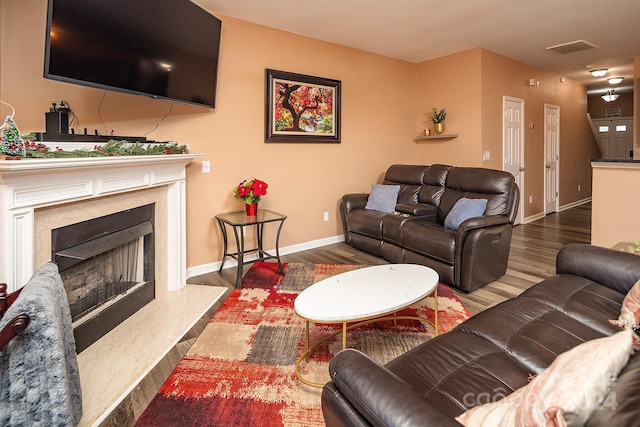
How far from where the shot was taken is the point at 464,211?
3.50 meters

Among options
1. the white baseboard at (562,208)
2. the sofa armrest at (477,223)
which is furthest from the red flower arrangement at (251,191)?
the white baseboard at (562,208)

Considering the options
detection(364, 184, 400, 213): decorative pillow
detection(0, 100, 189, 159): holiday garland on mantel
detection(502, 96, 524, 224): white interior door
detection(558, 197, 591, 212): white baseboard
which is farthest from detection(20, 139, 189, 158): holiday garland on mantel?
detection(558, 197, 591, 212): white baseboard

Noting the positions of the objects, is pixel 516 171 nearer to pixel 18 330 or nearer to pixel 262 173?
pixel 262 173

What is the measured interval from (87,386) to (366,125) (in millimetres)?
4270

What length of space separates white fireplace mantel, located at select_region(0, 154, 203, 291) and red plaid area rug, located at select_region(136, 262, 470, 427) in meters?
0.91

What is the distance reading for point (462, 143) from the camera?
5.23 m

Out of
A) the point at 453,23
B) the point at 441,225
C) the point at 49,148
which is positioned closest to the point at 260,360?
the point at 49,148

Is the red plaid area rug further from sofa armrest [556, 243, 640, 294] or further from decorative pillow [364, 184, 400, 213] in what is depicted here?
decorative pillow [364, 184, 400, 213]

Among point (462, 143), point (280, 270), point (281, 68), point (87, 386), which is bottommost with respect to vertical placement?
point (87, 386)

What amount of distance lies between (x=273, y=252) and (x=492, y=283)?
2345mm

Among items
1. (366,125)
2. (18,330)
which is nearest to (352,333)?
(18,330)

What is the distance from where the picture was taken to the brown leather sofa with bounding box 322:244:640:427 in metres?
0.82

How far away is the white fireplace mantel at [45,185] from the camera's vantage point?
1545mm

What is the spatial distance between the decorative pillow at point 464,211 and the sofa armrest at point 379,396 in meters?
2.75
